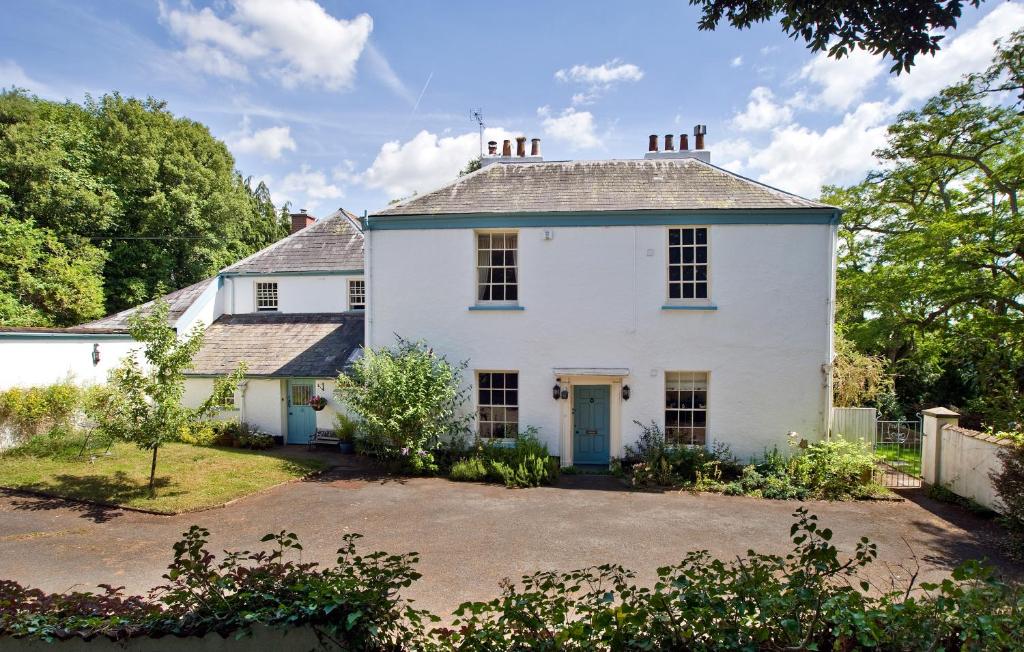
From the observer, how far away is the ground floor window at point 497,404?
1346 centimetres

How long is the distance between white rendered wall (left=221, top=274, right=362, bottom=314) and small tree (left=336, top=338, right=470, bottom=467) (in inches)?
280

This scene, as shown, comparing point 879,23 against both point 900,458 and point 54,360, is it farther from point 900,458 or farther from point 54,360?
point 54,360

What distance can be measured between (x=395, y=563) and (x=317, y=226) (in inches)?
798

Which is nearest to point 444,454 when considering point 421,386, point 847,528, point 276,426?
point 421,386

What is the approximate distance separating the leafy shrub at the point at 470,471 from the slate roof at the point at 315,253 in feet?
33.2

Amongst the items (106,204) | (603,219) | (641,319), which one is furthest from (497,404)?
(106,204)

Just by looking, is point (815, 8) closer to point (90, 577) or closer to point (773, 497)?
point (773, 497)

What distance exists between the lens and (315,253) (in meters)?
20.3

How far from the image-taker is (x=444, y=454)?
13.3m

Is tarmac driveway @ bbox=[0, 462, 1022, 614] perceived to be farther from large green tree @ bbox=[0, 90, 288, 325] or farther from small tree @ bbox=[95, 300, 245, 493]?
large green tree @ bbox=[0, 90, 288, 325]

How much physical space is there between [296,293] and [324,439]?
678cm

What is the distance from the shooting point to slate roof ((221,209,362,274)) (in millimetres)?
19750

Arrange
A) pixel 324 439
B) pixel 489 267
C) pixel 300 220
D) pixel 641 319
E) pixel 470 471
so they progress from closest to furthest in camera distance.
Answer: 1. pixel 470 471
2. pixel 641 319
3. pixel 489 267
4. pixel 324 439
5. pixel 300 220

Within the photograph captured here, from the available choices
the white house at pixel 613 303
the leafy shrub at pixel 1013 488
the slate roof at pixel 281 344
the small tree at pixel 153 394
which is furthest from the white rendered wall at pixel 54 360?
the leafy shrub at pixel 1013 488
